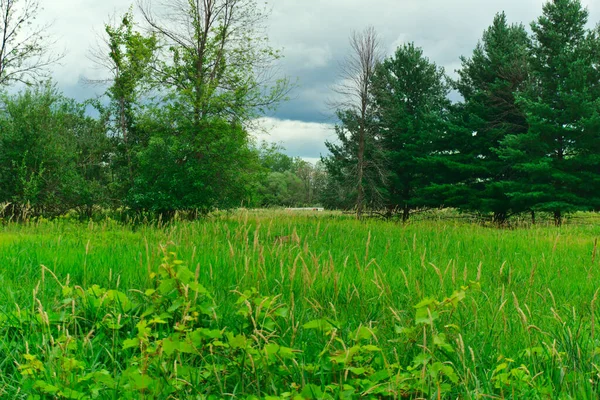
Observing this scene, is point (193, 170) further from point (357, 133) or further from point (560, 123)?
point (560, 123)

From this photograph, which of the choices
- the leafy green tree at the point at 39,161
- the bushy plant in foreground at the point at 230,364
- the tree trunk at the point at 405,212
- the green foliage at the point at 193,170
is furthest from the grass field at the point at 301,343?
the tree trunk at the point at 405,212

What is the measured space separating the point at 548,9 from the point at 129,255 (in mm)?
22860

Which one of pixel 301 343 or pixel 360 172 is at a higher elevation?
pixel 360 172

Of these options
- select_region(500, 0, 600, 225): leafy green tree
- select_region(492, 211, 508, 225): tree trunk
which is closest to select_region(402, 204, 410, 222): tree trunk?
select_region(492, 211, 508, 225): tree trunk

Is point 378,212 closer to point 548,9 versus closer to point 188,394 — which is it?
point 548,9

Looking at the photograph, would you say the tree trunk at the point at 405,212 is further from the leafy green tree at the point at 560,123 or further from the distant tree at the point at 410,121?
the leafy green tree at the point at 560,123

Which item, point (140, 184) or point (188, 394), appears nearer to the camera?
point (188, 394)

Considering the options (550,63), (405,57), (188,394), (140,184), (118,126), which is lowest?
(188,394)

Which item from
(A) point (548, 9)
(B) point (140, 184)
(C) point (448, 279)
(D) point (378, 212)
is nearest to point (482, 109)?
(A) point (548, 9)

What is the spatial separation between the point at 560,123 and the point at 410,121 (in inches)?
284

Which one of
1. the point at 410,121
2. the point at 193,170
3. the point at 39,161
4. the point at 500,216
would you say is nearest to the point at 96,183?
the point at 39,161

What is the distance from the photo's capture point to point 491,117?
906 inches

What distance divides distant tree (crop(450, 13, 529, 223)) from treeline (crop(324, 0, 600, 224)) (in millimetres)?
59

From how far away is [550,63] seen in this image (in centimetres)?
2008
